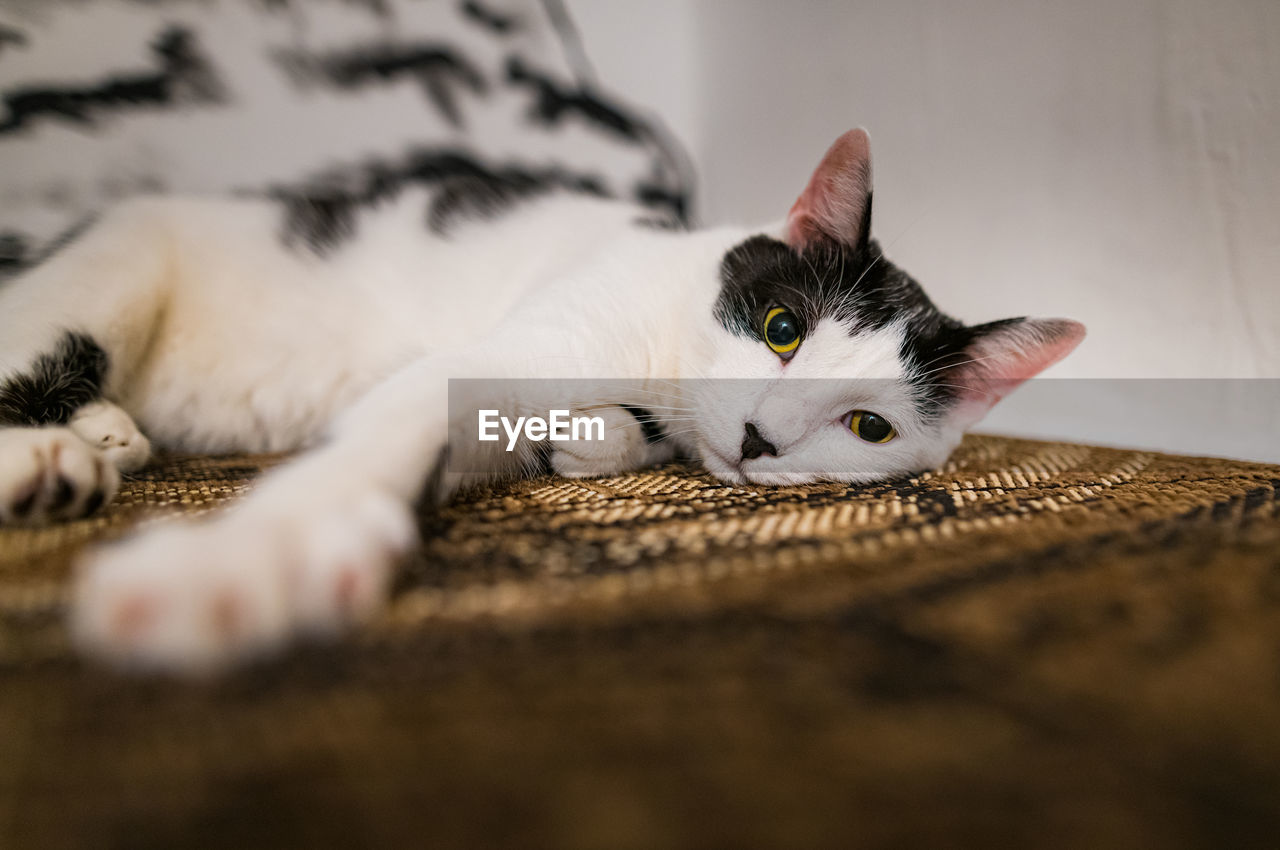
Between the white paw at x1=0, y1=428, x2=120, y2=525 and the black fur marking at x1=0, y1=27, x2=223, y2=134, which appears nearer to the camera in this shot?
the white paw at x1=0, y1=428, x2=120, y2=525

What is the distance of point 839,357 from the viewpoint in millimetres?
853

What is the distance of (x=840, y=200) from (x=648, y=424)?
46cm

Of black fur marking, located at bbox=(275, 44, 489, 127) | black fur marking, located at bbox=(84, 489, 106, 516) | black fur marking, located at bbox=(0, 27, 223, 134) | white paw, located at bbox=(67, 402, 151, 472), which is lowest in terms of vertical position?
black fur marking, located at bbox=(84, 489, 106, 516)

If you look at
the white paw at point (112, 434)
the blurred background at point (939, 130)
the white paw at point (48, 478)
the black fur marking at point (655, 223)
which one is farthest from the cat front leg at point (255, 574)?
the blurred background at point (939, 130)

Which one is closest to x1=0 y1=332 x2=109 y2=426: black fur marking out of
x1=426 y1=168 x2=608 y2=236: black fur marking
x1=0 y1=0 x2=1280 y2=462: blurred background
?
x1=0 y1=0 x2=1280 y2=462: blurred background

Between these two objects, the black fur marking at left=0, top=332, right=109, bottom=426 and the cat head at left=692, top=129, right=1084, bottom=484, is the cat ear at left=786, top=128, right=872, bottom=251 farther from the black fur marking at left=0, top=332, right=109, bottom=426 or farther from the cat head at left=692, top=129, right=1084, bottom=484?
the black fur marking at left=0, top=332, right=109, bottom=426

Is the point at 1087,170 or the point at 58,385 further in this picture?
the point at 1087,170

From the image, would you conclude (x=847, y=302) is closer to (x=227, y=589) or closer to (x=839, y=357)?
(x=839, y=357)

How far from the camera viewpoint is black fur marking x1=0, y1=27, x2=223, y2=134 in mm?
1137

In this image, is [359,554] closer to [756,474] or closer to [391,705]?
[391,705]

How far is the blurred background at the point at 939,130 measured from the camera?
3.42ft

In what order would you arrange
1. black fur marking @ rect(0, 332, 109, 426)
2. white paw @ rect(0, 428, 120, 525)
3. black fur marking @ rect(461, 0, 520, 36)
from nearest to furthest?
white paw @ rect(0, 428, 120, 525)
black fur marking @ rect(0, 332, 109, 426)
black fur marking @ rect(461, 0, 520, 36)

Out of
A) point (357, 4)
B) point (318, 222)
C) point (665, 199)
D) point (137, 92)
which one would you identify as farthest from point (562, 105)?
point (137, 92)

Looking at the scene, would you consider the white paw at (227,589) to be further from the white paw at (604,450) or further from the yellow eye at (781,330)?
the yellow eye at (781,330)
